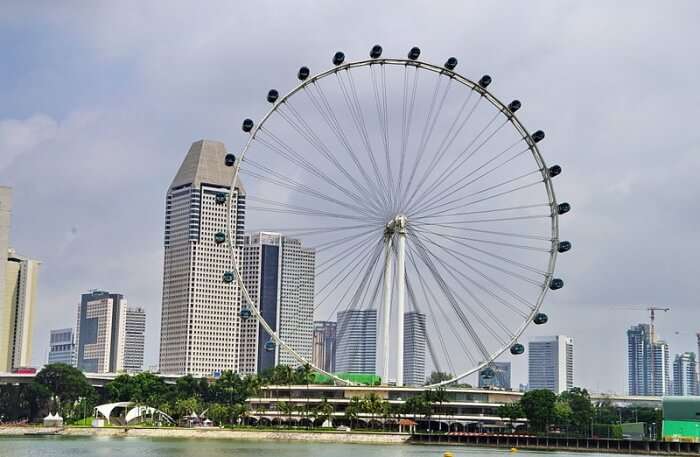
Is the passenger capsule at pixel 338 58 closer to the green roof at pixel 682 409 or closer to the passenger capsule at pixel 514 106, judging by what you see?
the passenger capsule at pixel 514 106

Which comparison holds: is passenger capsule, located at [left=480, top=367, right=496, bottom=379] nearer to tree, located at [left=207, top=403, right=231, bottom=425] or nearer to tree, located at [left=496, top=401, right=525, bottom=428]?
tree, located at [left=496, top=401, right=525, bottom=428]

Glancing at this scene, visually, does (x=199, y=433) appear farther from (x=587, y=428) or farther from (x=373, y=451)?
(x=587, y=428)

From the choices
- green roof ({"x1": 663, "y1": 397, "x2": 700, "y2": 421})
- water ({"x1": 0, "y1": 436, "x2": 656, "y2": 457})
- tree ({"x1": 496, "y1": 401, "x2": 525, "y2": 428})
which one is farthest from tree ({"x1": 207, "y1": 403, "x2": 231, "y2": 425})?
green roof ({"x1": 663, "y1": 397, "x2": 700, "y2": 421})

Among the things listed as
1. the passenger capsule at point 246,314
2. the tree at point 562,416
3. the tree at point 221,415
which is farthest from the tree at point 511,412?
the passenger capsule at point 246,314

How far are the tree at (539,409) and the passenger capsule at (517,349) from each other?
41769mm

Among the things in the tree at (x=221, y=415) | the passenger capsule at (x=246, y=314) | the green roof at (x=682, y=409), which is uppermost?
the passenger capsule at (x=246, y=314)

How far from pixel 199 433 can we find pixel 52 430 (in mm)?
25191

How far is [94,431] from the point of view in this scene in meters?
151

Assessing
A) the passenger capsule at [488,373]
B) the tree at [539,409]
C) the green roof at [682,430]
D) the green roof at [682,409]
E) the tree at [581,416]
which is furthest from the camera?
the tree at [581,416]

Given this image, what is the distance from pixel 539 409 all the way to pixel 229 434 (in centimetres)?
4022

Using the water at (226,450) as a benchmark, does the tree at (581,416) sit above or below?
above

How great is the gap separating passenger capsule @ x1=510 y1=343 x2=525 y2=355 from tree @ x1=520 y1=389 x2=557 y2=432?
4177 cm

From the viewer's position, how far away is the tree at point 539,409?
491 ft

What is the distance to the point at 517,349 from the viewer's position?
109375 mm
